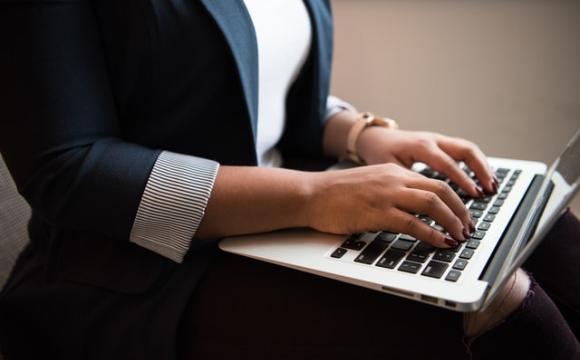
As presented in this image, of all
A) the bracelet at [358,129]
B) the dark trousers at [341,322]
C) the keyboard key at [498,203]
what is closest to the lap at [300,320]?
the dark trousers at [341,322]

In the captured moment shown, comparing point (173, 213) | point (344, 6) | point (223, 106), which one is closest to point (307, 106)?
point (223, 106)

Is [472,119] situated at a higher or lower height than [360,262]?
lower

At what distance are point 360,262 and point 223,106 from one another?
0.25 metres

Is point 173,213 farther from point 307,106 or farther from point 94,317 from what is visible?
point 307,106

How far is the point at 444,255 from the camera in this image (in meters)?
0.52

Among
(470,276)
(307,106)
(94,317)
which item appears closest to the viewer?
(470,276)

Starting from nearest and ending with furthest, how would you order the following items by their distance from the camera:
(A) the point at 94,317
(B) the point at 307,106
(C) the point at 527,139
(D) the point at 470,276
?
(D) the point at 470,276 → (A) the point at 94,317 → (B) the point at 307,106 → (C) the point at 527,139

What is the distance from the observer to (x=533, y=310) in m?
0.51

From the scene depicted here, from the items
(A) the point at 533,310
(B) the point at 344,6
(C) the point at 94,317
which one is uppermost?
(B) the point at 344,6

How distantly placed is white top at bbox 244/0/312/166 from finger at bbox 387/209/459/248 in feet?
0.81

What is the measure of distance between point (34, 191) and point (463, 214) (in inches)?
18.2

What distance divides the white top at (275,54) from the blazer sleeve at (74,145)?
0.17 metres

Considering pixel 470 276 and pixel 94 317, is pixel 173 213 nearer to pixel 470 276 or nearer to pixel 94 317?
pixel 94 317

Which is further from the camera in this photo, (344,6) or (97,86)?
(344,6)
